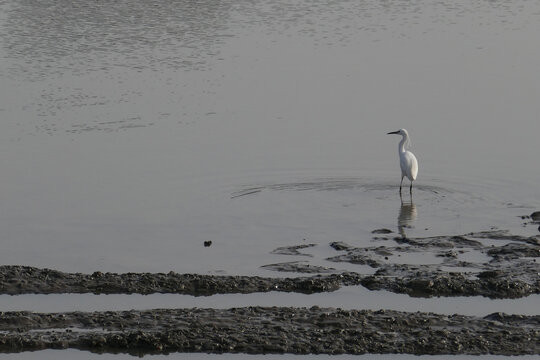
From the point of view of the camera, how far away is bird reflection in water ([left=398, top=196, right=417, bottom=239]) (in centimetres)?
1717

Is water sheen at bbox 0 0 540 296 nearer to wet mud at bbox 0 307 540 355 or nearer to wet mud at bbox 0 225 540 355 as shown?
wet mud at bbox 0 225 540 355

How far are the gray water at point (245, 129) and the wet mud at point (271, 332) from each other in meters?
2.14

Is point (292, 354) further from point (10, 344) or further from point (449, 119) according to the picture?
point (449, 119)

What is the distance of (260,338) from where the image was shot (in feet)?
39.9

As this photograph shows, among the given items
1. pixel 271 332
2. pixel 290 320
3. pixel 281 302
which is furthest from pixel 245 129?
pixel 271 332

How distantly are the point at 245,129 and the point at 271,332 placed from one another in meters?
10.9

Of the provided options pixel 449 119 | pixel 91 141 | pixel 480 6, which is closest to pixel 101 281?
pixel 91 141

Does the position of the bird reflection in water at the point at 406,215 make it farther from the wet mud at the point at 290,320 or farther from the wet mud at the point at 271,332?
the wet mud at the point at 271,332

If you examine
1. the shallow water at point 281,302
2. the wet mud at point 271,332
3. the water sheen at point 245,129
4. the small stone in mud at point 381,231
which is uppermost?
the wet mud at point 271,332

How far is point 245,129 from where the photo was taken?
75.3ft

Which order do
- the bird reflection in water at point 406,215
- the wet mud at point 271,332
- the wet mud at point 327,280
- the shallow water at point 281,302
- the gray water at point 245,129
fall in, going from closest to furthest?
the wet mud at point 271,332 < the shallow water at point 281,302 < the wet mud at point 327,280 < the gray water at point 245,129 < the bird reflection in water at point 406,215

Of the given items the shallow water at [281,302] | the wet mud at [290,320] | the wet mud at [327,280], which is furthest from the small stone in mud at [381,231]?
the shallow water at [281,302]

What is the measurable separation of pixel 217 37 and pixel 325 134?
1019cm

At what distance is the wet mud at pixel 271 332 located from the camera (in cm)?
1205
